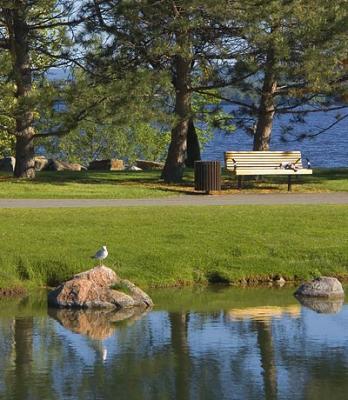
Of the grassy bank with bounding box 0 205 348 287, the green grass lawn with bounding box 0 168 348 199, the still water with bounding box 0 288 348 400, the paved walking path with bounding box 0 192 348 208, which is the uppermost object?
the green grass lawn with bounding box 0 168 348 199

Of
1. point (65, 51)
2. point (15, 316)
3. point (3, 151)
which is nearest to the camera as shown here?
point (15, 316)

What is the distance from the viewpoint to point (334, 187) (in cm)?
2745

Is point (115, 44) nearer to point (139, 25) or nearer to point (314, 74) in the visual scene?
point (139, 25)

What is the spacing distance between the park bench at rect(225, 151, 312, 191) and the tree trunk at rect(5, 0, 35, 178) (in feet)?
17.7

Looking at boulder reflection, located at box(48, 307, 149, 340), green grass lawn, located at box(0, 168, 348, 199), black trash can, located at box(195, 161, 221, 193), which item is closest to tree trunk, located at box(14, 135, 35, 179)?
green grass lawn, located at box(0, 168, 348, 199)

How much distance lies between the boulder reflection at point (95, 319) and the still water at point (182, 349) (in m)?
0.01

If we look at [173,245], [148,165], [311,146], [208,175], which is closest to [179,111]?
[208,175]

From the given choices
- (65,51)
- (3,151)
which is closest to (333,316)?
(65,51)

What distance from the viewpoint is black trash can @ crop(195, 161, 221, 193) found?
84.9 feet

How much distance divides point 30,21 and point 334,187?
365 inches

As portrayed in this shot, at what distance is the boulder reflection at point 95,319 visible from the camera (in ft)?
45.3

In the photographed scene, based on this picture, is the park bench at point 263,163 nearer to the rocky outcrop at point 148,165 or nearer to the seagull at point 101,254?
the seagull at point 101,254

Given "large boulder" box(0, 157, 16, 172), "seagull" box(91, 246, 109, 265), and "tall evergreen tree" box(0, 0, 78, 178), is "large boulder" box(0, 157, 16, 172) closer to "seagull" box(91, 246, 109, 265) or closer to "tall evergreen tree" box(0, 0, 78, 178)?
"tall evergreen tree" box(0, 0, 78, 178)

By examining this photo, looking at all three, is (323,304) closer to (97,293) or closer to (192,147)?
(97,293)
